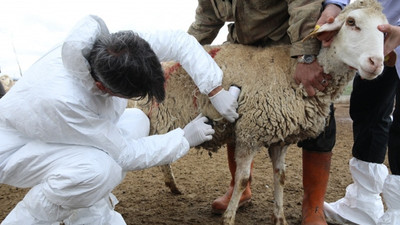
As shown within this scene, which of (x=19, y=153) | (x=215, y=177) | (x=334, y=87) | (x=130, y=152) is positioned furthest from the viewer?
(x=215, y=177)

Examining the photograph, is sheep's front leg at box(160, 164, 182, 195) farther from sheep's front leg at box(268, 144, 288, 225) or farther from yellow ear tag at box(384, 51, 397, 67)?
yellow ear tag at box(384, 51, 397, 67)

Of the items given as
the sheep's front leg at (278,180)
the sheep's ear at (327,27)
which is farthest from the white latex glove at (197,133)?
the sheep's ear at (327,27)

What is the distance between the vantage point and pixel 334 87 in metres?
2.28

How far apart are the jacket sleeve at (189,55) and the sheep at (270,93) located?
203 millimetres

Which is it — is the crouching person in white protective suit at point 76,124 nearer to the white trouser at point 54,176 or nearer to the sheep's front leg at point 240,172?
the white trouser at point 54,176

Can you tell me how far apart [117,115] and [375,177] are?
182 cm

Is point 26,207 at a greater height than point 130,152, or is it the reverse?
point 130,152

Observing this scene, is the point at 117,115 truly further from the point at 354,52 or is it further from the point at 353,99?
the point at 353,99

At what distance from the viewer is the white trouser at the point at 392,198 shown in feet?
6.77

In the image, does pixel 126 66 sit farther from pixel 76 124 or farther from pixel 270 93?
pixel 270 93

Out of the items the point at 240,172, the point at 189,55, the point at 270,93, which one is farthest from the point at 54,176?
the point at 270,93

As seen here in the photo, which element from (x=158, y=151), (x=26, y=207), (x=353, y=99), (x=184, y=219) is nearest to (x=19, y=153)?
(x=26, y=207)

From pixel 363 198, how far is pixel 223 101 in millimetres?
1338

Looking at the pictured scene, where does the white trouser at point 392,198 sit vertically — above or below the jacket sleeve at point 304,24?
below
